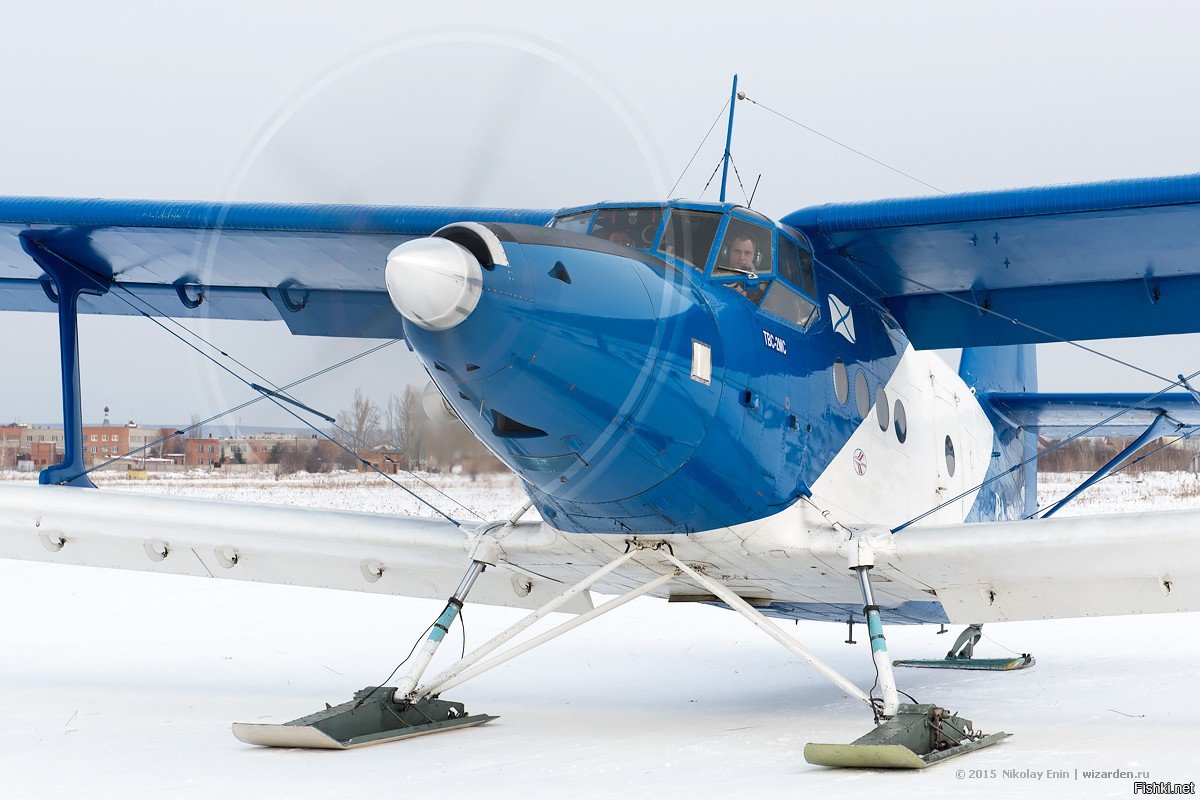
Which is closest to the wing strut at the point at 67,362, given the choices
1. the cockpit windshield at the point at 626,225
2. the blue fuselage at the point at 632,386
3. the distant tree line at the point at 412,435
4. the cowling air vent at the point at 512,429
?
the distant tree line at the point at 412,435

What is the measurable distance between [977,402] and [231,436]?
683 cm

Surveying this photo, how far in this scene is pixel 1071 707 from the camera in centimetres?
888

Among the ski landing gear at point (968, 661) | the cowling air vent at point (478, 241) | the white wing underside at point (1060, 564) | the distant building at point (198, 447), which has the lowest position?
the ski landing gear at point (968, 661)

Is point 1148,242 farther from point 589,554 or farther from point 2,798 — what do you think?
point 2,798

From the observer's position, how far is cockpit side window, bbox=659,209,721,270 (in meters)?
7.03

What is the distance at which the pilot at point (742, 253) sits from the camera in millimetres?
7238

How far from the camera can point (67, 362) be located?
32.1 feet

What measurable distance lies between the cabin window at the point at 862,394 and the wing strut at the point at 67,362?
5930 millimetres

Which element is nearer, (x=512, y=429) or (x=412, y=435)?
(x=512, y=429)

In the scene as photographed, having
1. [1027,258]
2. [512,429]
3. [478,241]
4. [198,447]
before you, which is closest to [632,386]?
[512,429]

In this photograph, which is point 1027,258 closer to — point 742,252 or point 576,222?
point 742,252

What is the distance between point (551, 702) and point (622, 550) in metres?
2.18

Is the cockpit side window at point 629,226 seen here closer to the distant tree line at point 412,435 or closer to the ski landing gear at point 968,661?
the distant tree line at point 412,435

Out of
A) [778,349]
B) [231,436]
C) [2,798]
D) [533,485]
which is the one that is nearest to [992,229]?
[778,349]
